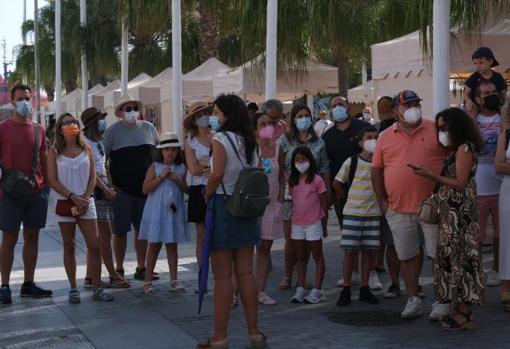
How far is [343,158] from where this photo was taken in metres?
9.71

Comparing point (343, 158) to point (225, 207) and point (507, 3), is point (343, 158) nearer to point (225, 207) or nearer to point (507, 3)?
point (225, 207)

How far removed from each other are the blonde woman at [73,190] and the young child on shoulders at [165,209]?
0.61 meters

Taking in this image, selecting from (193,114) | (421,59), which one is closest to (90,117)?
(193,114)

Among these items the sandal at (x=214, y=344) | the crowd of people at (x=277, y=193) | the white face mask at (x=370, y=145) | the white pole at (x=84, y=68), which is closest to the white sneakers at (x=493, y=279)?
the crowd of people at (x=277, y=193)

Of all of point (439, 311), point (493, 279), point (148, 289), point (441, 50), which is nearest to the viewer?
point (439, 311)

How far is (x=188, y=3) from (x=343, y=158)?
17639 mm

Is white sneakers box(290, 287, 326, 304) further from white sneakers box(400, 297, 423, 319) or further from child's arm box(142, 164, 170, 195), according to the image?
child's arm box(142, 164, 170, 195)

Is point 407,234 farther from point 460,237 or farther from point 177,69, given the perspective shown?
point 177,69

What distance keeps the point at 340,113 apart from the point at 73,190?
2.69 m

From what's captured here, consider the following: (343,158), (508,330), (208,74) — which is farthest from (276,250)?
(208,74)

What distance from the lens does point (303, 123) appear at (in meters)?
9.30

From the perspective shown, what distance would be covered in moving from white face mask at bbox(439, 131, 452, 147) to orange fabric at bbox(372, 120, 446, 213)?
21 centimetres

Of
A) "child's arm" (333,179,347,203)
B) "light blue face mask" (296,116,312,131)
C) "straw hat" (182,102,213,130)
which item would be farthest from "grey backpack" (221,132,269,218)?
"light blue face mask" (296,116,312,131)

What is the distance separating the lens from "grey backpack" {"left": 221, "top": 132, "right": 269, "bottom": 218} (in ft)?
22.6
